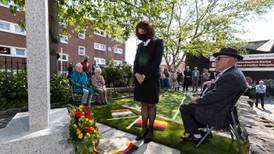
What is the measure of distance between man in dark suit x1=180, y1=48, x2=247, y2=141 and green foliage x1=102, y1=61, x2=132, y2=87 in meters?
8.19

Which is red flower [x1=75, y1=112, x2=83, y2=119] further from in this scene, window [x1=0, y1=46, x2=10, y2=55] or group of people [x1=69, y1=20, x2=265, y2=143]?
window [x1=0, y1=46, x2=10, y2=55]

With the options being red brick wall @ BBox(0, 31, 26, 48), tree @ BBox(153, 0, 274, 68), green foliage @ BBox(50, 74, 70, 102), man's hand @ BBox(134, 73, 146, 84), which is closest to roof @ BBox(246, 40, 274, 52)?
tree @ BBox(153, 0, 274, 68)

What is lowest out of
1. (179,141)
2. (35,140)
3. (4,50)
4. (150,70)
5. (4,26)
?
(179,141)

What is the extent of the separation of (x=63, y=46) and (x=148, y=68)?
2344 cm

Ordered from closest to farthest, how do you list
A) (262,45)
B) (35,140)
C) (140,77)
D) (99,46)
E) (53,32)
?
(35,140), (140,77), (53,32), (262,45), (99,46)

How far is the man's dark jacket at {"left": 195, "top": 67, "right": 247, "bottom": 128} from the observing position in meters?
2.67

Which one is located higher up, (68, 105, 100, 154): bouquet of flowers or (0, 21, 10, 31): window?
(0, 21, 10, 31): window

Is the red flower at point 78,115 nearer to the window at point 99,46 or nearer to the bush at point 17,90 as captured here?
the bush at point 17,90

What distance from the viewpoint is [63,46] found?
24.2 metres

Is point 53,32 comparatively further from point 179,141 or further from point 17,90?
point 179,141

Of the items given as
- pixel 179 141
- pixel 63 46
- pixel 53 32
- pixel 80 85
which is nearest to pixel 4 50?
pixel 63 46

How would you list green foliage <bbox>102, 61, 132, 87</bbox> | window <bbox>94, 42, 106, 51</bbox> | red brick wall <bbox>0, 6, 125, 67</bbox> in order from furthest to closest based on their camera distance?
window <bbox>94, 42, 106, 51</bbox>
red brick wall <bbox>0, 6, 125, 67</bbox>
green foliage <bbox>102, 61, 132, 87</bbox>

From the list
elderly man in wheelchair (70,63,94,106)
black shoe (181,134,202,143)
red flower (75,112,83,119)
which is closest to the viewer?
red flower (75,112,83,119)

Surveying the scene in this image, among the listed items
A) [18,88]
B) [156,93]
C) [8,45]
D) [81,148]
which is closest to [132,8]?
[18,88]
